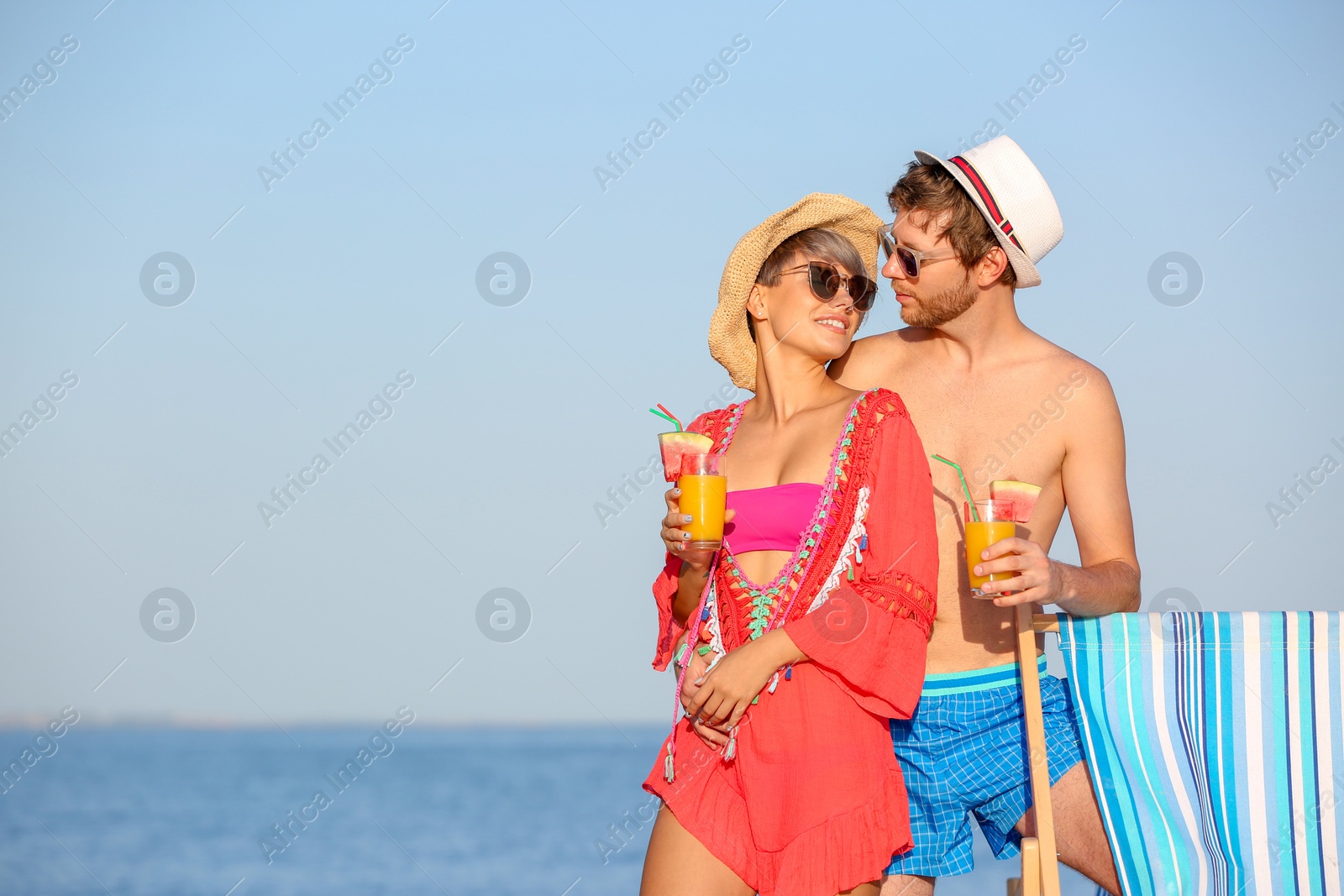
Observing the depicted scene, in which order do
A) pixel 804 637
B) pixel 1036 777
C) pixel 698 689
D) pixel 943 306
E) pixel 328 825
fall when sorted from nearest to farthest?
1. pixel 804 637
2. pixel 698 689
3. pixel 1036 777
4. pixel 943 306
5. pixel 328 825

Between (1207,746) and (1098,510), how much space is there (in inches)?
25.6

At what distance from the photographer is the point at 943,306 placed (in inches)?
143

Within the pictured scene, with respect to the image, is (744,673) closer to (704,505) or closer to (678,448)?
(704,505)

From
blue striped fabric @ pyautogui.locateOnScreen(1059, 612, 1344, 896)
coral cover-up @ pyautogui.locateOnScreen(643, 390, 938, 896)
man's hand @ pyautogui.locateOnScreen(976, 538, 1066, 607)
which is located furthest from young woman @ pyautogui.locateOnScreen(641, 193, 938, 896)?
blue striped fabric @ pyautogui.locateOnScreen(1059, 612, 1344, 896)

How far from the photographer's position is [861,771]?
2.84m

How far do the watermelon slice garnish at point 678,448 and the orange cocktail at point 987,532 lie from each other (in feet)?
2.17

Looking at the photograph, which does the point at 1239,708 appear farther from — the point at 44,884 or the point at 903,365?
the point at 44,884

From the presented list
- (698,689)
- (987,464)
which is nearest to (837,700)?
(698,689)

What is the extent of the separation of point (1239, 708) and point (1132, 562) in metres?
0.44

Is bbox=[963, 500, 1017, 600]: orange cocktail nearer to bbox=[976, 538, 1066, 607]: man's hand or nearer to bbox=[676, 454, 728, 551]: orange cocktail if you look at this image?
bbox=[976, 538, 1066, 607]: man's hand

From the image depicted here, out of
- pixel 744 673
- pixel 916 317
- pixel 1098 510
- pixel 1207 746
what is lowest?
pixel 1207 746

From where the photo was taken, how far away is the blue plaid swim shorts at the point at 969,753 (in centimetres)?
329

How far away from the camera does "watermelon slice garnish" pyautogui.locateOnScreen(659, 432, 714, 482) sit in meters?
3.09

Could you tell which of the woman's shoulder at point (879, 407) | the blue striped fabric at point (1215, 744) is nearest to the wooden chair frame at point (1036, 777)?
the blue striped fabric at point (1215, 744)
